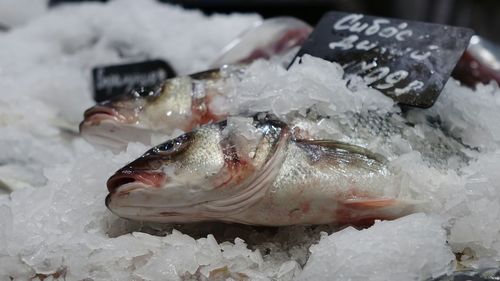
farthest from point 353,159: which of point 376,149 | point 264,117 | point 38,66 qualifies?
point 38,66

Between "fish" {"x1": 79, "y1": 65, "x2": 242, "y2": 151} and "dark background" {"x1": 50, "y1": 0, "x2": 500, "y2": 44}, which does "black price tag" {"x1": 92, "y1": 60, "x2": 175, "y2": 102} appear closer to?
"fish" {"x1": 79, "y1": 65, "x2": 242, "y2": 151}

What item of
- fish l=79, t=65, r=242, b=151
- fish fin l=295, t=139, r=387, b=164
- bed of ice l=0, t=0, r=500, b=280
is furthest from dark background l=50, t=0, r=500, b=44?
fish fin l=295, t=139, r=387, b=164

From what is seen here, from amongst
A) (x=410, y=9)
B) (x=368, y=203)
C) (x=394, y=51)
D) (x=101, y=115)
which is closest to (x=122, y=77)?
(x=101, y=115)

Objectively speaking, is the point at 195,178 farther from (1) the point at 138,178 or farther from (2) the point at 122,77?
(2) the point at 122,77

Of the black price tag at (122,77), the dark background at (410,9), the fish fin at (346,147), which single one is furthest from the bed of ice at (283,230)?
the dark background at (410,9)

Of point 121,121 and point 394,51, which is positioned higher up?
point 394,51

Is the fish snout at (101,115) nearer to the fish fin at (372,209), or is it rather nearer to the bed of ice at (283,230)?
the bed of ice at (283,230)

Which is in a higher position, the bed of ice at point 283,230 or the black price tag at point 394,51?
the black price tag at point 394,51
